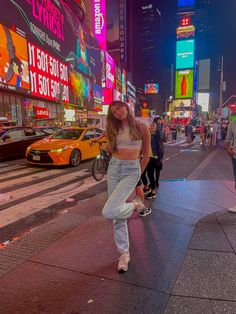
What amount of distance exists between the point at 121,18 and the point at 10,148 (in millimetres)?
78986

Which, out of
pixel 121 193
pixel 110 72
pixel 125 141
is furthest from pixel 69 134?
pixel 110 72

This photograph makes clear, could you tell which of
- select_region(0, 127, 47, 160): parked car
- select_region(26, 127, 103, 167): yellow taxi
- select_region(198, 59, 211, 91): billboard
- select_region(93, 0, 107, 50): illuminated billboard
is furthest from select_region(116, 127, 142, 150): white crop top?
select_region(198, 59, 211, 91): billboard

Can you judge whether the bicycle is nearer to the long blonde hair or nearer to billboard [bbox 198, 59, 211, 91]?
the long blonde hair

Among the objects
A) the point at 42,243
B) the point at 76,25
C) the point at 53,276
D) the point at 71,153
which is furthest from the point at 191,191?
the point at 76,25

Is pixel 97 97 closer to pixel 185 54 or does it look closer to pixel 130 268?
pixel 185 54

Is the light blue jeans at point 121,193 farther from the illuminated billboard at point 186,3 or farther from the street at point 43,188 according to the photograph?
the illuminated billboard at point 186,3

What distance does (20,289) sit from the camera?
254 centimetres

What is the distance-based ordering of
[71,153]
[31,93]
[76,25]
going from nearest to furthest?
[71,153]
[31,93]
[76,25]

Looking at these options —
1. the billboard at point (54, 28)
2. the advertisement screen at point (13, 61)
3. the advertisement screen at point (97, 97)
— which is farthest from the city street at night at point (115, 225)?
the advertisement screen at point (97, 97)

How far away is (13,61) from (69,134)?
53.9 feet

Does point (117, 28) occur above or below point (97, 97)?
above

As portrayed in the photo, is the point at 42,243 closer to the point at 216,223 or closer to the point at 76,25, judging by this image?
the point at 216,223

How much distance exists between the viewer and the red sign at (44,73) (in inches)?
1056

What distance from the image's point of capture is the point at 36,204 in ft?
17.5
